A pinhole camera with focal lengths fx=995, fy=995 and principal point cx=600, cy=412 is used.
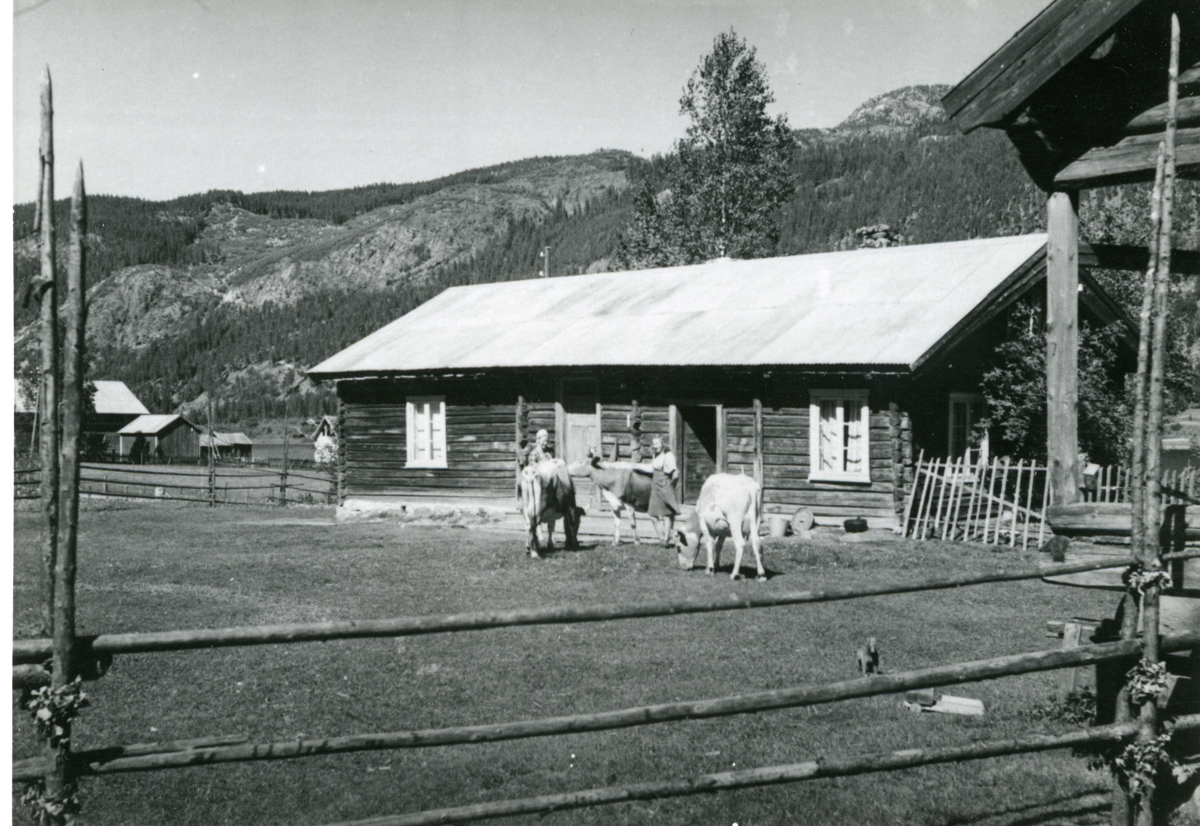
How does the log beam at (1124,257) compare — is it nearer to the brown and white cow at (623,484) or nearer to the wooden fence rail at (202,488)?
the brown and white cow at (623,484)

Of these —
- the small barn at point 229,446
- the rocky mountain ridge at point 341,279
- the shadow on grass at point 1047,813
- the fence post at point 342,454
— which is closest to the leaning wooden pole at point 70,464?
the shadow on grass at point 1047,813

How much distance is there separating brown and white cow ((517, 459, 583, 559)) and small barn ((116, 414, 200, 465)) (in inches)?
2384

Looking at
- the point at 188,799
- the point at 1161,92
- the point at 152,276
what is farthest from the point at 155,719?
the point at 152,276

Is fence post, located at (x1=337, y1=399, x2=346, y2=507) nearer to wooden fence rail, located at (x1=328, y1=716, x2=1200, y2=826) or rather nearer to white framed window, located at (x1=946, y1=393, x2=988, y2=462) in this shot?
white framed window, located at (x1=946, y1=393, x2=988, y2=462)

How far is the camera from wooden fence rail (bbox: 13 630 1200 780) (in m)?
4.00

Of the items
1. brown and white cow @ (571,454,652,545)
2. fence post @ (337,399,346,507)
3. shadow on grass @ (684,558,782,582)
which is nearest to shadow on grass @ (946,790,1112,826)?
shadow on grass @ (684,558,782,582)

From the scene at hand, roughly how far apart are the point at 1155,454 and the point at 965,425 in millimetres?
14972

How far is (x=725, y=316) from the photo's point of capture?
69.5 ft

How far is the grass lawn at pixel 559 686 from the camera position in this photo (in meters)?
5.38

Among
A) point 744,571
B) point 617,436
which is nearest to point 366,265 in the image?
point 617,436

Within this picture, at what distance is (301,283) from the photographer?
628 ft

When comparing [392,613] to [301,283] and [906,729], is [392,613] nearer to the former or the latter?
[906,729]

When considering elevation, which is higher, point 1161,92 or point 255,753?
point 1161,92

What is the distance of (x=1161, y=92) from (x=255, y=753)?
660 cm
